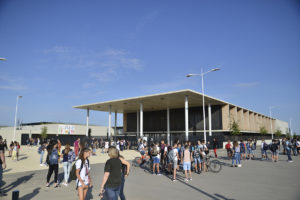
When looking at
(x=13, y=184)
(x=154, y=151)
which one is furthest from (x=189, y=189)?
(x=13, y=184)

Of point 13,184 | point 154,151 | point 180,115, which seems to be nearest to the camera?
point 13,184

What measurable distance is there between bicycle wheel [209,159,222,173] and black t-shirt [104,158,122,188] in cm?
811

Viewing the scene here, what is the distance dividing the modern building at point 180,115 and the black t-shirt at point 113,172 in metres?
23.3

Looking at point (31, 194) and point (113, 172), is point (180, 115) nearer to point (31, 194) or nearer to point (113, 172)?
point (31, 194)

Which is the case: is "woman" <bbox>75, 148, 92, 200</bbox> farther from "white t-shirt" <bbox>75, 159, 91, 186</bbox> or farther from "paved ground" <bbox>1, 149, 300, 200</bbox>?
"paved ground" <bbox>1, 149, 300, 200</bbox>

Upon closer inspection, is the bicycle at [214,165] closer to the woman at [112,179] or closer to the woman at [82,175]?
the woman at [82,175]

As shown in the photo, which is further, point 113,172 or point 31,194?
point 31,194

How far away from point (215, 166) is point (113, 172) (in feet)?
27.5

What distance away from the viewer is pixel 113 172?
4.33m

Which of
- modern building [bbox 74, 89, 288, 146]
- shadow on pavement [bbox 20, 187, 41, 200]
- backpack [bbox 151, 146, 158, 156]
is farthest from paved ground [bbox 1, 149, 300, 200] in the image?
modern building [bbox 74, 89, 288, 146]

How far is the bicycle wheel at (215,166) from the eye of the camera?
11.2 meters

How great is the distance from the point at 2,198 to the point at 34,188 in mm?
1199

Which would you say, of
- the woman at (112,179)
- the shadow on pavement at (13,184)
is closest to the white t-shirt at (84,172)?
the woman at (112,179)

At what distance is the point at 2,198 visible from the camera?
21.3ft
